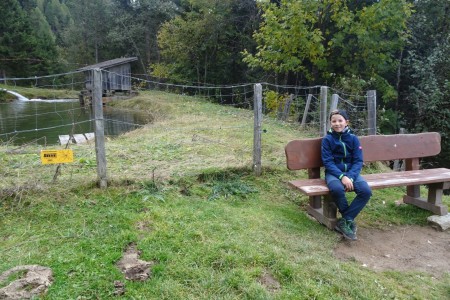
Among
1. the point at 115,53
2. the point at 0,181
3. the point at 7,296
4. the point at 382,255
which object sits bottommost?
the point at 382,255

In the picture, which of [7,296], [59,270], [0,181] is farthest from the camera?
[0,181]

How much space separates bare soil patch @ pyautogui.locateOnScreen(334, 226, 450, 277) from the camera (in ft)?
11.3

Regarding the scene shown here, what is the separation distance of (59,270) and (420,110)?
14616 millimetres

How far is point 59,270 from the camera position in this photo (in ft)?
9.23

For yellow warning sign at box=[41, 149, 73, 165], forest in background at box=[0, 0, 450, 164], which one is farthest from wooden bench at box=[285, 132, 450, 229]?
forest in background at box=[0, 0, 450, 164]

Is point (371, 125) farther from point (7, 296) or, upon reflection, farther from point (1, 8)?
point (1, 8)

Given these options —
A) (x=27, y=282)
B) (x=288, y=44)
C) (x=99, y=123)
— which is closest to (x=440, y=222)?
(x=99, y=123)

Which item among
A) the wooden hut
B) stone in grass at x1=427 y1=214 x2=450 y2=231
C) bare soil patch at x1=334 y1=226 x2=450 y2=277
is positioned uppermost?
the wooden hut

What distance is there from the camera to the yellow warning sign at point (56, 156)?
13.1ft

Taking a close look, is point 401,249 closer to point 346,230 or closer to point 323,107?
point 346,230

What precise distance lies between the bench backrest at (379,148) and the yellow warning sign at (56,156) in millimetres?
2636

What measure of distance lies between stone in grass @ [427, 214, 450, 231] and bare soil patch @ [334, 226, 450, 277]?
74 mm

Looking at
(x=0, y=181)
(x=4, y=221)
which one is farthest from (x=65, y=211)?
(x=0, y=181)

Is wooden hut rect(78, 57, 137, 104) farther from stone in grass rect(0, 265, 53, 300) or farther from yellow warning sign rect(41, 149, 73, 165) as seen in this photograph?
stone in grass rect(0, 265, 53, 300)
